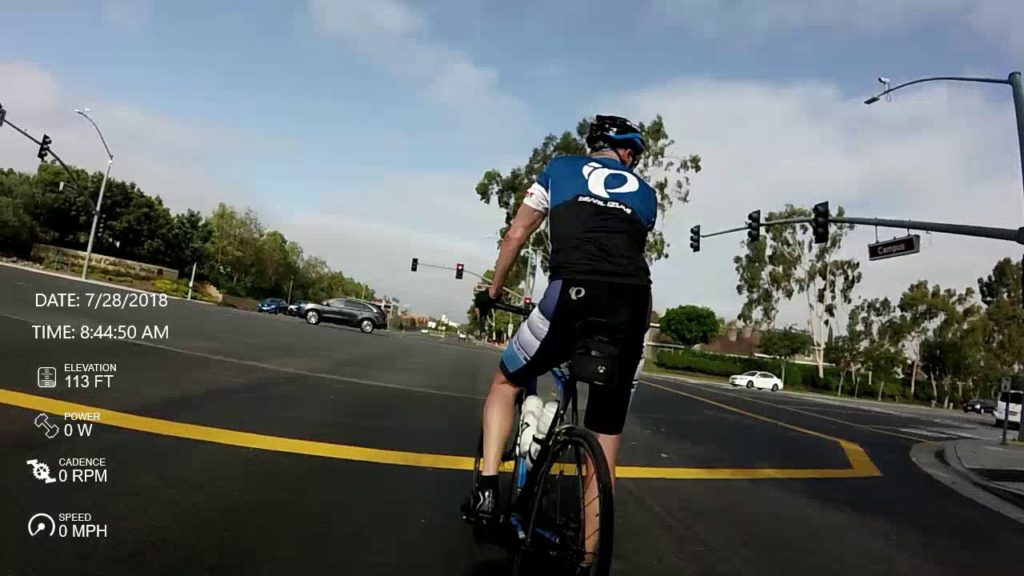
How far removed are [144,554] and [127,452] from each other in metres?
1.44

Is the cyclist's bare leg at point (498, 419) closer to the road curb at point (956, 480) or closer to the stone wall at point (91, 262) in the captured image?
the road curb at point (956, 480)

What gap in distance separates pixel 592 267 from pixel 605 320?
20cm

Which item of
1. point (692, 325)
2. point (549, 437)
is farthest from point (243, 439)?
point (692, 325)

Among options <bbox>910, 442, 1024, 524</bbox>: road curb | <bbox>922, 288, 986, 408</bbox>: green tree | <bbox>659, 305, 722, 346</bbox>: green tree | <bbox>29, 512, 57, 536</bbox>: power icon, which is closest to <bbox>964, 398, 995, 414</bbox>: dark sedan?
<bbox>922, 288, 986, 408</bbox>: green tree

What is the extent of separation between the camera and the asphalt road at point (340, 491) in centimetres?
294

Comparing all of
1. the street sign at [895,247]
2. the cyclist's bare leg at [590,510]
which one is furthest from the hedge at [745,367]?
the cyclist's bare leg at [590,510]

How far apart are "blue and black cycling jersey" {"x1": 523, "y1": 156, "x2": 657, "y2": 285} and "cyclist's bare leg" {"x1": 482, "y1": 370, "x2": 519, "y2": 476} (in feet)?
2.00

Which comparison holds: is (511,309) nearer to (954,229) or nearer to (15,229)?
(954,229)

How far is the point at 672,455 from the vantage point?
6.50 meters

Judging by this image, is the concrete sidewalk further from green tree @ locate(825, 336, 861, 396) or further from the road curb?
green tree @ locate(825, 336, 861, 396)

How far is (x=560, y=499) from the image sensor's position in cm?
241

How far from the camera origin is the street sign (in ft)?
60.6

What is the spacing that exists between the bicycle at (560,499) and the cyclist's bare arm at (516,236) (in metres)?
0.47

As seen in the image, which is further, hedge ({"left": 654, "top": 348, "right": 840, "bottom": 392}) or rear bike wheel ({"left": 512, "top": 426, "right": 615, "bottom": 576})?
hedge ({"left": 654, "top": 348, "right": 840, "bottom": 392})
